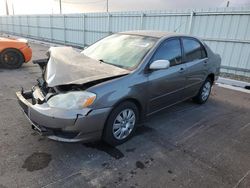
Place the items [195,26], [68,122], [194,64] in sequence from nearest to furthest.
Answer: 1. [68,122]
2. [194,64]
3. [195,26]

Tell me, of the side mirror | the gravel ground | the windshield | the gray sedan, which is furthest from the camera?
the windshield

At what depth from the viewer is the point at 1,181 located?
2342mm

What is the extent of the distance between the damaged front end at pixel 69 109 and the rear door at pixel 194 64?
1725mm

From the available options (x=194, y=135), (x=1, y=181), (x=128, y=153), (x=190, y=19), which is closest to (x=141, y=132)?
(x=128, y=153)

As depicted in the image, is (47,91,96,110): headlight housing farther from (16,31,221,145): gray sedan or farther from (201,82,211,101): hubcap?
(201,82,211,101): hubcap

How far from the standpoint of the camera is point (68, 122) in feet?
8.36

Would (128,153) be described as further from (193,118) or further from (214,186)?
(193,118)

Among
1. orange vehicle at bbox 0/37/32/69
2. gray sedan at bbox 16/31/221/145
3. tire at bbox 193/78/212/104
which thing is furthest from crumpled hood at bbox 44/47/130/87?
orange vehicle at bbox 0/37/32/69

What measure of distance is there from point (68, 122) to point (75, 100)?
0.27m

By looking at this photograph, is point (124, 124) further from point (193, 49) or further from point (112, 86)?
point (193, 49)

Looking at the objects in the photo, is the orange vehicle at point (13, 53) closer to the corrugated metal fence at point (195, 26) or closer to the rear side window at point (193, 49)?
the corrugated metal fence at point (195, 26)

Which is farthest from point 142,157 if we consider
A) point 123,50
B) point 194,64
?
point 194,64

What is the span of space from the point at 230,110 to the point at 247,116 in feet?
1.23

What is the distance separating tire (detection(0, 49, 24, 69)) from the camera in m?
7.47
